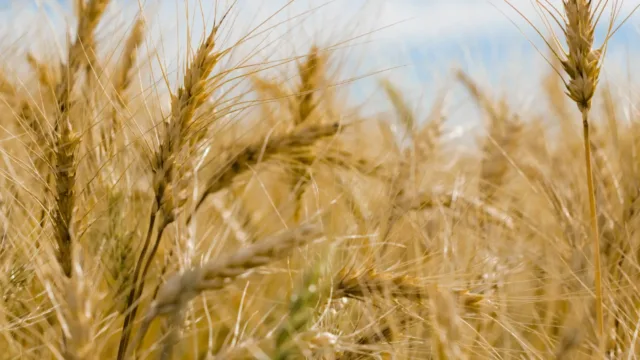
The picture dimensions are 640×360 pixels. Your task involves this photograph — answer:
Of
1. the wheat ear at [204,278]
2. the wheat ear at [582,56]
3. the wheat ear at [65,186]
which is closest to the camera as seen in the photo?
the wheat ear at [204,278]

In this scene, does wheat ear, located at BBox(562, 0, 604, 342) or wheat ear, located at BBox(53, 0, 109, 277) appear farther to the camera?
wheat ear, located at BBox(562, 0, 604, 342)

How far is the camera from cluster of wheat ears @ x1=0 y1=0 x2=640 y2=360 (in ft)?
2.72

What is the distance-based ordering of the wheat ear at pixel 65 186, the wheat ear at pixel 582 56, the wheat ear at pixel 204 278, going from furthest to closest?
the wheat ear at pixel 582 56
the wheat ear at pixel 65 186
the wheat ear at pixel 204 278

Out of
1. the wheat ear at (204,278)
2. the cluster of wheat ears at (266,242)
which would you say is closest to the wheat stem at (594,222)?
the cluster of wheat ears at (266,242)

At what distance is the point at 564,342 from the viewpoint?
27.8 inches

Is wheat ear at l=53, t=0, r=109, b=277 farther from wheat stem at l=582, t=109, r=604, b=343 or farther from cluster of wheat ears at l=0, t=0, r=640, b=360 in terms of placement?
wheat stem at l=582, t=109, r=604, b=343

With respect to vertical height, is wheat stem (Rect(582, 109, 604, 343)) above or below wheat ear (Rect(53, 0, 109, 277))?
below

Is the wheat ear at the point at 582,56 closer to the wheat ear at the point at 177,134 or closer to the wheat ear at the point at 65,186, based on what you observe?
the wheat ear at the point at 177,134

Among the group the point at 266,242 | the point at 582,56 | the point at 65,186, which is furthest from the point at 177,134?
the point at 582,56

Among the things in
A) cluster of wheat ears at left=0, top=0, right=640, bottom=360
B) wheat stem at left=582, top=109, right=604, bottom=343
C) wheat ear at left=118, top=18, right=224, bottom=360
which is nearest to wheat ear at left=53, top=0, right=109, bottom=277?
cluster of wheat ears at left=0, top=0, right=640, bottom=360

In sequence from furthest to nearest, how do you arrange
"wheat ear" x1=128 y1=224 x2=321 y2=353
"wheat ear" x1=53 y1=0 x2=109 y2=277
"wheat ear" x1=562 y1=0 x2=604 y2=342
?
"wheat ear" x1=562 y1=0 x2=604 y2=342 < "wheat ear" x1=53 y1=0 x2=109 y2=277 < "wheat ear" x1=128 y1=224 x2=321 y2=353

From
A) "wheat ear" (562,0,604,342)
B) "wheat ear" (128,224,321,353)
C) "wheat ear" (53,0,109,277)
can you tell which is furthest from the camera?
"wheat ear" (562,0,604,342)

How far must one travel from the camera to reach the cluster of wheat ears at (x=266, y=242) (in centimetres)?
83

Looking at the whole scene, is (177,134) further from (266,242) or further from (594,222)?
(594,222)
